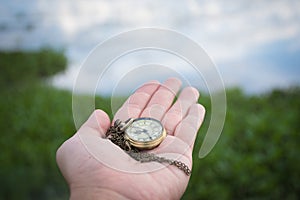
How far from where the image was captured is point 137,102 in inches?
69.8

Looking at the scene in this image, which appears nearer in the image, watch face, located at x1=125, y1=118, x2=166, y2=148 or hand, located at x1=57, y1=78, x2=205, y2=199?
hand, located at x1=57, y1=78, x2=205, y2=199

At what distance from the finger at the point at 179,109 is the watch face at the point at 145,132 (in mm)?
51

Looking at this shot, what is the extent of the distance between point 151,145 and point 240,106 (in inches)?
87.5

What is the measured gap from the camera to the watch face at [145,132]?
157 centimetres

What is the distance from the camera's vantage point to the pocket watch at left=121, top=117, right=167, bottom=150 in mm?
1561

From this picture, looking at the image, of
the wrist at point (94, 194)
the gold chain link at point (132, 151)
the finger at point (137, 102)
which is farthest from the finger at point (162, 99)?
the wrist at point (94, 194)

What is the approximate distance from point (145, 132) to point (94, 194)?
1.06 ft

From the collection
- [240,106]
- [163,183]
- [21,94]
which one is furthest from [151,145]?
[21,94]

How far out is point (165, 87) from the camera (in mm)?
1820

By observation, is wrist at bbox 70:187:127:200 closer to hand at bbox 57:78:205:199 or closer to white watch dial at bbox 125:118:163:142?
hand at bbox 57:78:205:199

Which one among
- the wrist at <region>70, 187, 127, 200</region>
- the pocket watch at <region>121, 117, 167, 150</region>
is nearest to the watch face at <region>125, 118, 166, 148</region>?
the pocket watch at <region>121, 117, 167, 150</region>

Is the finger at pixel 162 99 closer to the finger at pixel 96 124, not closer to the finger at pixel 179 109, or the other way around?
the finger at pixel 179 109

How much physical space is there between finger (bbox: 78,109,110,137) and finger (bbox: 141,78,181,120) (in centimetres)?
18

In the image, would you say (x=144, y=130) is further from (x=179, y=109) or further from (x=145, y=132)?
(x=179, y=109)
